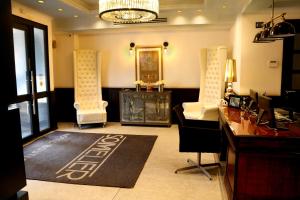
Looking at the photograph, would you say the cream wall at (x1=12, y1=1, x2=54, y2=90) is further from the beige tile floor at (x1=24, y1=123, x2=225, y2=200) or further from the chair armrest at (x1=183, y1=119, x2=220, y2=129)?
the chair armrest at (x1=183, y1=119, x2=220, y2=129)

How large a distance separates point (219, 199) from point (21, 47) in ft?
14.8

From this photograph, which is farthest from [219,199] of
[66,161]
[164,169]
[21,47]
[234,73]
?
[21,47]

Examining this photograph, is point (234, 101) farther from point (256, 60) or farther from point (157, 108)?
point (157, 108)

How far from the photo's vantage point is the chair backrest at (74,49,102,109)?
643 centimetres

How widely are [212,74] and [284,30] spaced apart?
3178mm

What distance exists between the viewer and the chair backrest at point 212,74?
5578mm

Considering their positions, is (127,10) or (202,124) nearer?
(127,10)

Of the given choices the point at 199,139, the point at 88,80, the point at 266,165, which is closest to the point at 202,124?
the point at 199,139

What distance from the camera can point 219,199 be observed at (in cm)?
282

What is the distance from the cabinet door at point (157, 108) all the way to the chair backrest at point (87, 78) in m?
1.33

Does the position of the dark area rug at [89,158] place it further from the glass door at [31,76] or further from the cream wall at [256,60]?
the cream wall at [256,60]

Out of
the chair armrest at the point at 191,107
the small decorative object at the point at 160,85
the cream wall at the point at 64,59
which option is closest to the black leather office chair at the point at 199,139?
the chair armrest at the point at 191,107

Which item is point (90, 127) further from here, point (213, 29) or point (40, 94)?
point (213, 29)

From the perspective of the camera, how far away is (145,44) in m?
6.54
